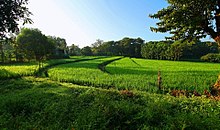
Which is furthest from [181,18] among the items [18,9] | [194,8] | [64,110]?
[18,9]

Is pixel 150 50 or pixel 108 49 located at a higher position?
pixel 108 49

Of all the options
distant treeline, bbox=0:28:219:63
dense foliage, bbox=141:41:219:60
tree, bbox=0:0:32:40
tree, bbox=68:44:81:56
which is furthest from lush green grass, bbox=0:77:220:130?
tree, bbox=68:44:81:56

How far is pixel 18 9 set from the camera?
44.7ft

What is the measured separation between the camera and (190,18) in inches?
553

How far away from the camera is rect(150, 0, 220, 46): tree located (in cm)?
1373

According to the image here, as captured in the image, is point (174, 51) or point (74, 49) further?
point (74, 49)

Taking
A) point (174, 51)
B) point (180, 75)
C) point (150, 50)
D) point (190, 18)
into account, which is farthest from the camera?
point (150, 50)

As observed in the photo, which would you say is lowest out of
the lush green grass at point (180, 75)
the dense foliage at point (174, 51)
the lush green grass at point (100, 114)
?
the lush green grass at point (180, 75)

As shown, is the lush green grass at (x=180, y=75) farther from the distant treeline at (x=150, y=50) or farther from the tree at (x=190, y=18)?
the distant treeline at (x=150, y=50)

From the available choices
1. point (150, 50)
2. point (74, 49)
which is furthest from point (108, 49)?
point (150, 50)

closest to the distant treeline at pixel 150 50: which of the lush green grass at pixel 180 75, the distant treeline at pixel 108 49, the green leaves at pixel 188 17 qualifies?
the distant treeline at pixel 108 49

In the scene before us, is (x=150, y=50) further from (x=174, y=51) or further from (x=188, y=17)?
(x=188, y=17)

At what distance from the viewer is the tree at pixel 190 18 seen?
13.7 m

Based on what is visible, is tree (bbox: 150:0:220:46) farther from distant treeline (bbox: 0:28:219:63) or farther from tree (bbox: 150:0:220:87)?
distant treeline (bbox: 0:28:219:63)
